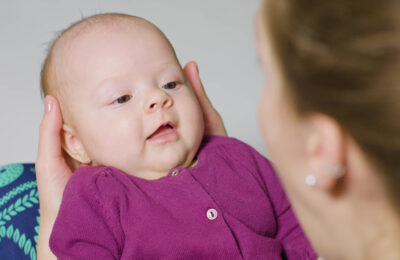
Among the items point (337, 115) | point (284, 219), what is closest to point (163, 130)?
point (284, 219)

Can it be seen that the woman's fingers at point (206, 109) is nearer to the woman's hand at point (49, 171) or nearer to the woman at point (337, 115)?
the woman's hand at point (49, 171)

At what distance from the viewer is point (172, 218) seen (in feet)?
4.38

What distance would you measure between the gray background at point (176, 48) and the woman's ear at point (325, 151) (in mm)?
1700

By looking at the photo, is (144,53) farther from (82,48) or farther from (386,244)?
(386,244)

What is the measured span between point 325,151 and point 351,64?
15cm

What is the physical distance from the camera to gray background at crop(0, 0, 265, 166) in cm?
271

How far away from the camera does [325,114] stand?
0.75 meters

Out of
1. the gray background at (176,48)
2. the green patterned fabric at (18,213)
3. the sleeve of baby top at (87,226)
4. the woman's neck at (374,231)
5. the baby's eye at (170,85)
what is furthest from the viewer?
the gray background at (176,48)

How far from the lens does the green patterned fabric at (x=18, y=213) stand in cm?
162

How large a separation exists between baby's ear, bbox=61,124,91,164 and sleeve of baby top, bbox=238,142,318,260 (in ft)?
1.63

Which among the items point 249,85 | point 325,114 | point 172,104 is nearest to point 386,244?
point 325,114

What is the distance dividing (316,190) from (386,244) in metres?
0.14

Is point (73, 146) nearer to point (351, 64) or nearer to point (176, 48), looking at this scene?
point (351, 64)

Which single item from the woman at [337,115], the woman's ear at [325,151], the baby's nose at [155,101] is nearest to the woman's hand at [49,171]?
the baby's nose at [155,101]
